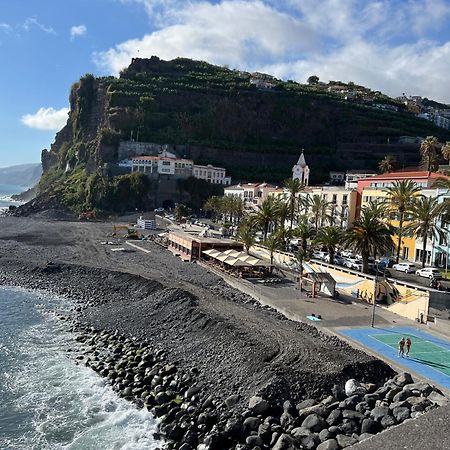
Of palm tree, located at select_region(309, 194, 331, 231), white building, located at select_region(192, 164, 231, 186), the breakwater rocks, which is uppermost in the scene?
white building, located at select_region(192, 164, 231, 186)

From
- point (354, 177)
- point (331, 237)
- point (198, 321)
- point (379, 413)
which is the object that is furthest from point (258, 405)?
point (354, 177)

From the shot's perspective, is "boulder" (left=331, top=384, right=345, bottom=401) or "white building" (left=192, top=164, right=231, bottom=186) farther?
"white building" (left=192, top=164, right=231, bottom=186)

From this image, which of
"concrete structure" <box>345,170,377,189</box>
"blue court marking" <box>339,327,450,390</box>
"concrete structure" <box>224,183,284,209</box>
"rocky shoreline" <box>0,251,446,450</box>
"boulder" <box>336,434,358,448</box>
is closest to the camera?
"boulder" <box>336,434,358,448</box>

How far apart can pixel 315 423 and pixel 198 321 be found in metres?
12.2

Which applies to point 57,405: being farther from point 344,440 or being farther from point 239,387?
point 344,440

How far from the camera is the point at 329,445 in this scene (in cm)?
1520

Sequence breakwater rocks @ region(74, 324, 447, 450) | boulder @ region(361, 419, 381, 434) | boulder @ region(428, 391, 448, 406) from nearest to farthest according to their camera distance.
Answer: boulder @ region(361, 419, 381, 434), breakwater rocks @ region(74, 324, 447, 450), boulder @ region(428, 391, 448, 406)

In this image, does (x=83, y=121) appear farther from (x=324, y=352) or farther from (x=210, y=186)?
(x=324, y=352)

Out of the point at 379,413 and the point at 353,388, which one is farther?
the point at 353,388

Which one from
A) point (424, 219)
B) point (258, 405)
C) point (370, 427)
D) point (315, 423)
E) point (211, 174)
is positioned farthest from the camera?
point (211, 174)

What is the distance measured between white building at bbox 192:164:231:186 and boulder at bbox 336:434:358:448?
96.1 metres

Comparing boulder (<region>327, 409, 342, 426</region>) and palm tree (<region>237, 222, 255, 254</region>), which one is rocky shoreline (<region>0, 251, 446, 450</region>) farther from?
palm tree (<region>237, 222, 255, 254</region>)

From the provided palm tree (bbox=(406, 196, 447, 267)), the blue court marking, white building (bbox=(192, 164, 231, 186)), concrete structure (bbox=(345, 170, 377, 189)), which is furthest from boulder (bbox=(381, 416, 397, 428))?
white building (bbox=(192, 164, 231, 186))

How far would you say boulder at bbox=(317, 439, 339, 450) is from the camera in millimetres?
15098
